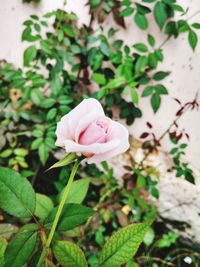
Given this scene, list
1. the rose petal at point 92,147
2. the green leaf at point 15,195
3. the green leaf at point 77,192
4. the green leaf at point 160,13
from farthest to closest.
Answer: the green leaf at point 160,13
the green leaf at point 77,192
the green leaf at point 15,195
the rose petal at point 92,147

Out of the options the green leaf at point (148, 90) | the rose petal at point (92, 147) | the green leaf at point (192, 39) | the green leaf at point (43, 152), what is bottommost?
the green leaf at point (43, 152)

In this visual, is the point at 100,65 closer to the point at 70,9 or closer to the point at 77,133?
the point at 70,9

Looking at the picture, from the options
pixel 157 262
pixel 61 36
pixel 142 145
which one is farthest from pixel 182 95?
pixel 157 262

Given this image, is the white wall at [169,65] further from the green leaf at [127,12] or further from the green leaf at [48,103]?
the green leaf at [48,103]

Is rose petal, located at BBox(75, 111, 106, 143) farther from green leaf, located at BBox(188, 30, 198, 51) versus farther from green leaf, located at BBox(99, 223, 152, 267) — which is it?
green leaf, located at BBox(188, 30, 198, 51)

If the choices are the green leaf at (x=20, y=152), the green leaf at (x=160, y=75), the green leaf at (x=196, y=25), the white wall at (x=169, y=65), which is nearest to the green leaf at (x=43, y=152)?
the green leaf at (x=20, y=152)

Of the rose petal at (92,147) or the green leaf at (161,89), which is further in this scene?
the green leaf at (161,89)

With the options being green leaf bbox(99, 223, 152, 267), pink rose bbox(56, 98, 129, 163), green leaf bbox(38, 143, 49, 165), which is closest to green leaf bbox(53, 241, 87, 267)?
green leaf bbox(99, 223, 152, 267)

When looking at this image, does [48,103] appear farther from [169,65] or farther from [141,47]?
[169,65]
